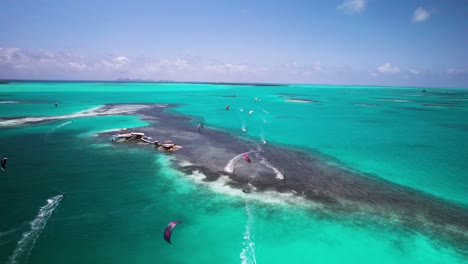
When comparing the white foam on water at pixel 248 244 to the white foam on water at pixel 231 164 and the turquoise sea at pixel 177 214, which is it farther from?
the white foam on water at pixel 231 164

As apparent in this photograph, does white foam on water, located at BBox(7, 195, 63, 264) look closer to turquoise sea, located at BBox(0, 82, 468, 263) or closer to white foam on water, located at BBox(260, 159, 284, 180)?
turquoise sea, located at BBox(0, 82, 468, 263)

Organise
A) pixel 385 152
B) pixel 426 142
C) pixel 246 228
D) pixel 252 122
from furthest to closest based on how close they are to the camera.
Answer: pixel 252 122 < pixel 426 142 < pixel 385 152 < pixel 246 228

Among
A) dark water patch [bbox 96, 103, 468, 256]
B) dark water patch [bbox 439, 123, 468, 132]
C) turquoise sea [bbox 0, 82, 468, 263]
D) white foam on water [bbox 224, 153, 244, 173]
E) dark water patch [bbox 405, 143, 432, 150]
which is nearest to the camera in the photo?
turquoise sea [bbox 0, 82, 468, 263]

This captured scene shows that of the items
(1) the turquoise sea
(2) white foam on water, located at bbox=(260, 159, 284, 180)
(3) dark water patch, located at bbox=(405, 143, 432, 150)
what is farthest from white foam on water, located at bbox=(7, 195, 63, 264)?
(3) dark water patch, located at bbox=(405, 143, 432, 150)

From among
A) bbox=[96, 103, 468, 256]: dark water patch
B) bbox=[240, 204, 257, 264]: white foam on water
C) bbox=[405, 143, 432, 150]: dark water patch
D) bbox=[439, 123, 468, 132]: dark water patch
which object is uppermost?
bbox=[439, 123, 468, 132]: dark water patch

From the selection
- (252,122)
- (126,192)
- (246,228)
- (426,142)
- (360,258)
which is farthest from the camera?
(252,122)

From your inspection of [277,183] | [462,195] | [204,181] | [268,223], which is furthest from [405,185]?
[204,181]

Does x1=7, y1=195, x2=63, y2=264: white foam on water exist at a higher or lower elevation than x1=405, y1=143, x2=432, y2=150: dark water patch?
lower

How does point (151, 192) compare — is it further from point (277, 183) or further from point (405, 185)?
point (405, 185)

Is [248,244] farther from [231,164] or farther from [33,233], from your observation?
[231,164]
